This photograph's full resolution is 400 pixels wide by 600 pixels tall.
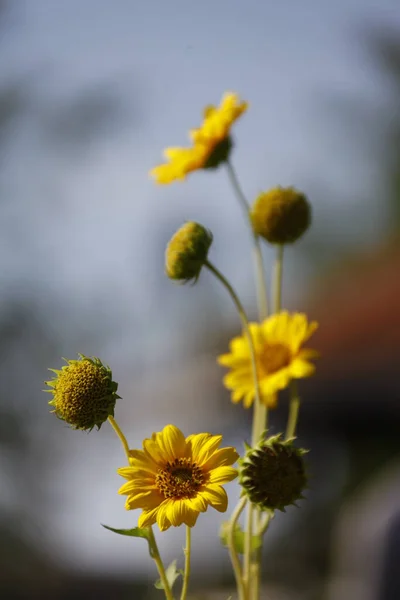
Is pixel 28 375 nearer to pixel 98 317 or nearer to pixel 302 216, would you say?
pixel 98 317

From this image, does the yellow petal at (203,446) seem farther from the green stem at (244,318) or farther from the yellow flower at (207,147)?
the yellow flower at (207,147)

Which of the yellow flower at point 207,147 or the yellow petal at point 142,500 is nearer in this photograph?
the yellow petal at point 142,500

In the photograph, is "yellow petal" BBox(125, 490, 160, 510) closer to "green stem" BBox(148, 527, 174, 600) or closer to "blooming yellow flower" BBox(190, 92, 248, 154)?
"green stem" BBox(148, 527, 174, 600)

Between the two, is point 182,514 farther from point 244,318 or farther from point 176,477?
point 244,318

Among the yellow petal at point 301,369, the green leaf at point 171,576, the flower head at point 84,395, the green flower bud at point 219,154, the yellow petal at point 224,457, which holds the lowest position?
the green leaf at point 171,576

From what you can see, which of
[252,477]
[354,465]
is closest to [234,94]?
[252,477]

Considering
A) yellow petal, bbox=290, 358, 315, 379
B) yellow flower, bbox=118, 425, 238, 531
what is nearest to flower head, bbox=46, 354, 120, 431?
yellow flower, bbox=118, 425, 238, 531

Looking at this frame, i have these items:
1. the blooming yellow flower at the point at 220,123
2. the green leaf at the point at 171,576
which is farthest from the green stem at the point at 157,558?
the blooming yellow flower at the point at 220,123

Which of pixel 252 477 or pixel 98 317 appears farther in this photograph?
pixel 98 317
